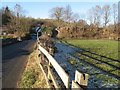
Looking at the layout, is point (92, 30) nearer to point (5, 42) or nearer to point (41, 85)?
point (5, 42)

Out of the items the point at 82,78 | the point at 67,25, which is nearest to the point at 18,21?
the point at 67,25

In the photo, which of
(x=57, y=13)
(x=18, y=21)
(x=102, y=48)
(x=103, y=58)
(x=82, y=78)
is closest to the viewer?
(x=82, y=78)

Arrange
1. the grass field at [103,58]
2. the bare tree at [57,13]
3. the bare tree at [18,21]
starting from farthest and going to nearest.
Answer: the bare tree at [57,13]
the bare tree at [18,21]
the grass field at [103,58]

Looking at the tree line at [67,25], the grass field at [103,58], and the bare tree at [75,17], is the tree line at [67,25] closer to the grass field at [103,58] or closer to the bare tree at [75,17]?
the bare tree at [75,17]

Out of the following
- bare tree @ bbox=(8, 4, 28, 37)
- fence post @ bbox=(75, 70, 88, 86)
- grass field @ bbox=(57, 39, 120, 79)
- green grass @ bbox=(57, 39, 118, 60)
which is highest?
bare tree @ bbox=(8, 4, 28, 37)

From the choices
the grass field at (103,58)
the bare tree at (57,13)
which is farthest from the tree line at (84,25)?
the grass field at (103,58)

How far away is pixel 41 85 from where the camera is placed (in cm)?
441

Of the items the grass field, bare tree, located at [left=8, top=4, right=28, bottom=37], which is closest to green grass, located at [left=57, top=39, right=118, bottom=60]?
the grass field

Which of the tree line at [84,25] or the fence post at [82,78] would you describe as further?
the tree line at [84,25]

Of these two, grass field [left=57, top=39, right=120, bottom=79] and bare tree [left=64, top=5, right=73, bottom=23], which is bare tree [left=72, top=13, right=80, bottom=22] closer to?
bare tree [left=64, top=5, right=73, bottom=23]

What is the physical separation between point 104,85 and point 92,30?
30.5 meters

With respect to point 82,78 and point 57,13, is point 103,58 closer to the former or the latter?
point 82,78

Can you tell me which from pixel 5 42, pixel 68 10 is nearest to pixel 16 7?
pixel 5 42

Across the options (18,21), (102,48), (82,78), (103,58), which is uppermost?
(18,21)
